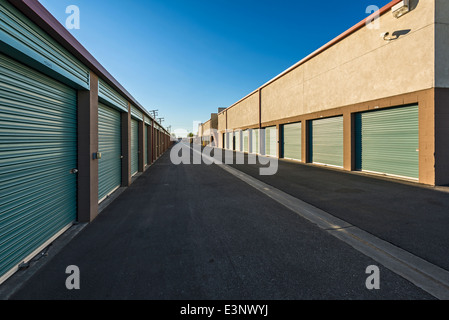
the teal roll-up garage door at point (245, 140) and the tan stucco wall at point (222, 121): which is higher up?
the tan stucco wall at point (222, 121)

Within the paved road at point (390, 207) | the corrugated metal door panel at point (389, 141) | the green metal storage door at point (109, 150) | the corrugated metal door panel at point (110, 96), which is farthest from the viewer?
the corrugated metal door panel at point (389, 141)

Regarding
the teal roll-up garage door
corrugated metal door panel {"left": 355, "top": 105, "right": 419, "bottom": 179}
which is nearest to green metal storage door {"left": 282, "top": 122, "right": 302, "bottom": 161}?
corrugated metal door panel {"left": 355, "top": 105, "right": 419, "bottom": 179}

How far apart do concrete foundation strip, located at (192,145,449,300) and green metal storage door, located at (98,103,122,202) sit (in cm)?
585

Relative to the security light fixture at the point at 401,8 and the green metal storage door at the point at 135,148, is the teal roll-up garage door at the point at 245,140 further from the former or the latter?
the security light fixture at the point at 401,8

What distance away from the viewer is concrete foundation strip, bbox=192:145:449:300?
2.53 m

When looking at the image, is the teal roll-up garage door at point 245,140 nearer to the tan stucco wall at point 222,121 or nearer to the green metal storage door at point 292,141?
the green metal storage door at point 292,141

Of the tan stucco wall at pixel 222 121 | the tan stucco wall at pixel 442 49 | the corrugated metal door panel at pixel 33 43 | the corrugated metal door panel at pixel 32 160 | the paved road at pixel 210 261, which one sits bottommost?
the paved road at pixel 210 261

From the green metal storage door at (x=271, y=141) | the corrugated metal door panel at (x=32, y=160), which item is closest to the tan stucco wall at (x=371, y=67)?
the green metal storage door at (x=271, y=141)

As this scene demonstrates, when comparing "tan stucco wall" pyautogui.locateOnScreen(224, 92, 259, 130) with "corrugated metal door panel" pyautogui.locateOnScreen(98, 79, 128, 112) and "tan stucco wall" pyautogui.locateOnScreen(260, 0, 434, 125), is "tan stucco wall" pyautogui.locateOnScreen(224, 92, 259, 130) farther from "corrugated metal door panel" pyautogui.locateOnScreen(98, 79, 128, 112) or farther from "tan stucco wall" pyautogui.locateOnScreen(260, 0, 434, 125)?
"corrugated metal door panel" pyautogui.locateOnScreen(98, 79, 128, 112)

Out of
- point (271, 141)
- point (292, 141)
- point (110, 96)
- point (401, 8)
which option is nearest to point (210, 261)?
point (110, 96)

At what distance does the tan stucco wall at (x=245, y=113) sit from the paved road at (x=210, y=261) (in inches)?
846

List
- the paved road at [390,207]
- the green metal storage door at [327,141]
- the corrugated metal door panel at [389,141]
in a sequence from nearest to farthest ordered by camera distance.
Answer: the paved road at [390,207] → the corrugated metal door panel at [389,141] → the green metal storage door at [327,141]

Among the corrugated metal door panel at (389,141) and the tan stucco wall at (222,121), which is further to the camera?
the tan stucco wall at (222,121)

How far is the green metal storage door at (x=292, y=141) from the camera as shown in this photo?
16.6 meters
